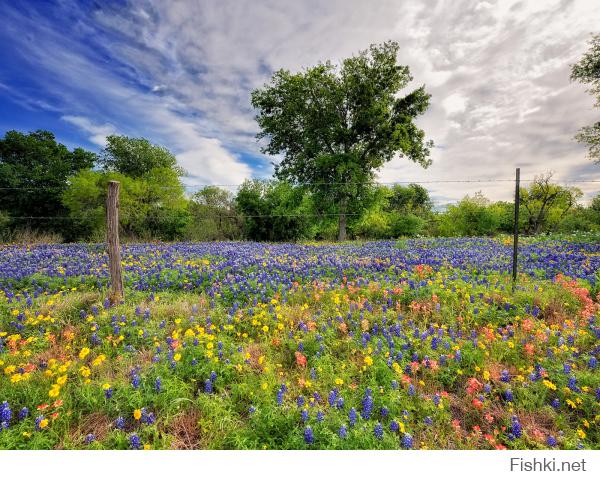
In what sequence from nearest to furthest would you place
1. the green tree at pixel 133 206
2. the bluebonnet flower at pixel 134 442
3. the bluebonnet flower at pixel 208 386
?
the bluebonnet flower at pixel 134 442, the bluebonnet flower at pixel 208 386, the green tree at pixel 133 206

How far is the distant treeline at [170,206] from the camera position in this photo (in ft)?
87.8

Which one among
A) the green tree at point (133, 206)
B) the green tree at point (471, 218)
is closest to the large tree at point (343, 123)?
the green tree at point (133, 206)

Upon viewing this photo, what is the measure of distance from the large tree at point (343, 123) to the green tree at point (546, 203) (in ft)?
92.8

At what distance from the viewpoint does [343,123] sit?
24359 mm

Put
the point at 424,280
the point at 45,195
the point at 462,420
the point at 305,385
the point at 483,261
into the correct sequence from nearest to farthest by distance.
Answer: the point at 462,420 < the point at 305,385 < the point at 424,280 < the point at 483,261 < the point at 45,195

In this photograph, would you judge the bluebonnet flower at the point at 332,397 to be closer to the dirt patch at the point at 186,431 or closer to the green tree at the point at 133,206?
the dirt patch at the point at 186,431

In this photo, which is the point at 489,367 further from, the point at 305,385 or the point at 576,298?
the point at 576,298

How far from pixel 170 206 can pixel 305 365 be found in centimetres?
3126

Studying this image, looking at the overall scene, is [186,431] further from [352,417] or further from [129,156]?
[129,156]

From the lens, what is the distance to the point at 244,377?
12.7 ft

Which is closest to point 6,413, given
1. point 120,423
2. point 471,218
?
point 120,423

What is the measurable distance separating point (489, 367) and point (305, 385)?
262 cm
